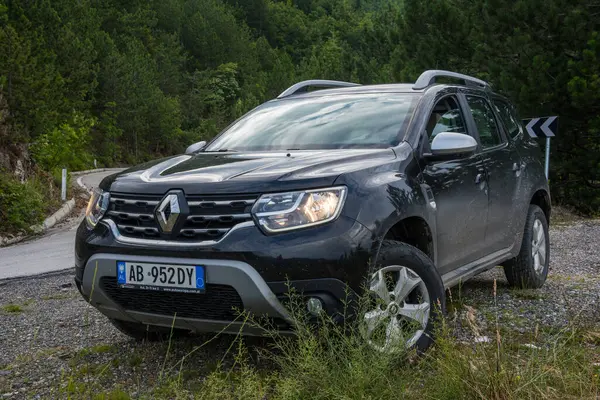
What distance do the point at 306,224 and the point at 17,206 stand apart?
12442 mm

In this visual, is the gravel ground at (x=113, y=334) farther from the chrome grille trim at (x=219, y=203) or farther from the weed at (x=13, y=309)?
the chrome grille trim at (x=219, y=203)

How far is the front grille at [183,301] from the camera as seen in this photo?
3371mm

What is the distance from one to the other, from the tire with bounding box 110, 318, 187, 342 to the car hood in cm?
95

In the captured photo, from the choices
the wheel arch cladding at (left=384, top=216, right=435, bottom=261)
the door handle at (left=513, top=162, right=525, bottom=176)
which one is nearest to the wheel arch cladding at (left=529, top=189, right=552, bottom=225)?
the door handle at (left=513, top=162, right=525, bottom=176)

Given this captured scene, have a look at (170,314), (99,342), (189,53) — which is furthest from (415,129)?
(189,53)

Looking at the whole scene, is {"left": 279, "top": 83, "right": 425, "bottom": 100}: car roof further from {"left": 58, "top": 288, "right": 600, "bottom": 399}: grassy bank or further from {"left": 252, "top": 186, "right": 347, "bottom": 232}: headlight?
{"left": 58, "top": 288, "right": 600, "bottom": 399}: grassy bank

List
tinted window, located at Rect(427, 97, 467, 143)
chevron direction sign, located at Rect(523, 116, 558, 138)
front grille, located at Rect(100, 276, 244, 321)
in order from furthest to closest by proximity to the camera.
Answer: chevron direction sign, located at Rect(523, 116, 558, 138), tinted window, located at Rect(427, 97, 467, 143), front grille, located at Rect(100, 276, 244, 321)

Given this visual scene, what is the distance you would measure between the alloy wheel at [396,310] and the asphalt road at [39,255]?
6.11 m

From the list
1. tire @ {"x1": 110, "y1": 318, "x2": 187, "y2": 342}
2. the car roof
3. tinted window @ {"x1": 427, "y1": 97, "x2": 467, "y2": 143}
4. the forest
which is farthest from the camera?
the forest

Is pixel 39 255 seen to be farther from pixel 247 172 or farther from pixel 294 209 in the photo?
pixel 294 209

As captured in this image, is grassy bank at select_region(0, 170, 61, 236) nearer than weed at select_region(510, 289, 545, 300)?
No

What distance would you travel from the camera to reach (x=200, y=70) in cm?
8425

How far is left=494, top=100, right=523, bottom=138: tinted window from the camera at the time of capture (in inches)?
226

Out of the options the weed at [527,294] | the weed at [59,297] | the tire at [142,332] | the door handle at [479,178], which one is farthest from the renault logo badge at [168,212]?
the weed at [59,297]
